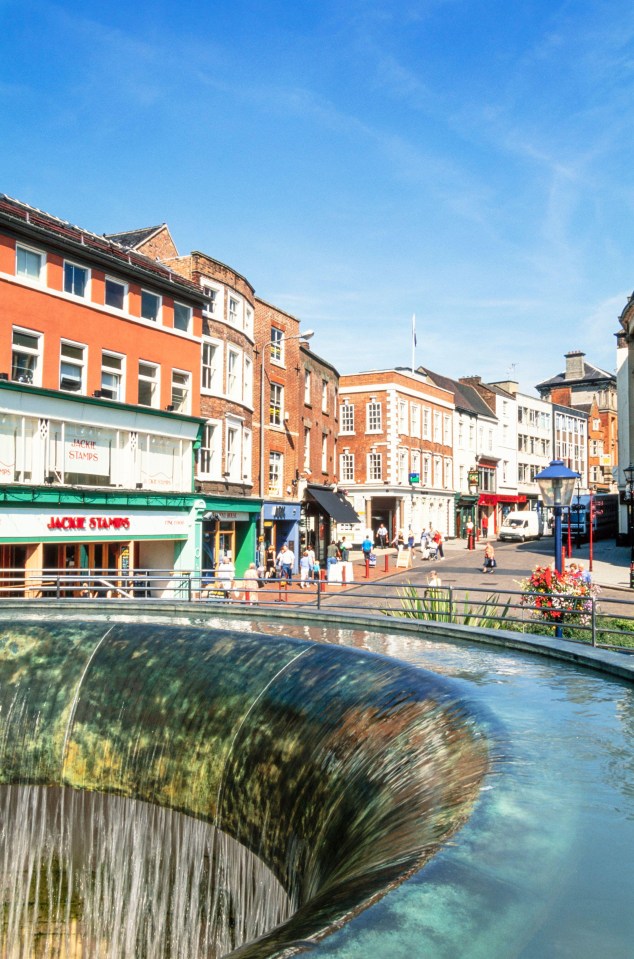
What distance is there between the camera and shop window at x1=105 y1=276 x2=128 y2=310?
83.1 feet

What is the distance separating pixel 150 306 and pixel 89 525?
8103 mm

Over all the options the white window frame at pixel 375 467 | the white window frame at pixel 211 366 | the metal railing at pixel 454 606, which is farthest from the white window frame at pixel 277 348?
the white window frame at pixel 375 467

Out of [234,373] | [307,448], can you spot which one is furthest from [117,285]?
[307,448]

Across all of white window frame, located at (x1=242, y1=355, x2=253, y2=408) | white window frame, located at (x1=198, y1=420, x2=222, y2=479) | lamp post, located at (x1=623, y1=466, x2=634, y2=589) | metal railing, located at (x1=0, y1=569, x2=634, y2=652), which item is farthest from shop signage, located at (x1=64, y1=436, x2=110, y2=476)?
lamp post, located at (x1=623, y1=466, x2=634, y2=589)

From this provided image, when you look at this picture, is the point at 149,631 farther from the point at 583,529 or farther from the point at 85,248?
the point at 583,529

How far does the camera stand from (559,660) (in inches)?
388

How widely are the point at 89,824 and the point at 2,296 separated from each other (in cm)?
1638

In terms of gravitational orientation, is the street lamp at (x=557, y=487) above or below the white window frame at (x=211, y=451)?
below

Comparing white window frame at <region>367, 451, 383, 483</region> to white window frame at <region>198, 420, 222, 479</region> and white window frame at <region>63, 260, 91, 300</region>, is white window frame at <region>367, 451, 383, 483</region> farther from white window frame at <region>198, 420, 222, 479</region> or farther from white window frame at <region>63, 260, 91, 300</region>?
white window frame at <region>63, 260, 91, 300</region>

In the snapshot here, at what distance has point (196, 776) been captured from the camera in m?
8.07

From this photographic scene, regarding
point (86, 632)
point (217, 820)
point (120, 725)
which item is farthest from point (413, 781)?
point (86, 632)

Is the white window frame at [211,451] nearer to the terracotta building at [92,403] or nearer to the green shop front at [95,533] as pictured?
the terracotta building at [92,403]

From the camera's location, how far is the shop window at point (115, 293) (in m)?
25.3

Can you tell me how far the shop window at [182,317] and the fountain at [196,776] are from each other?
62.4ft
